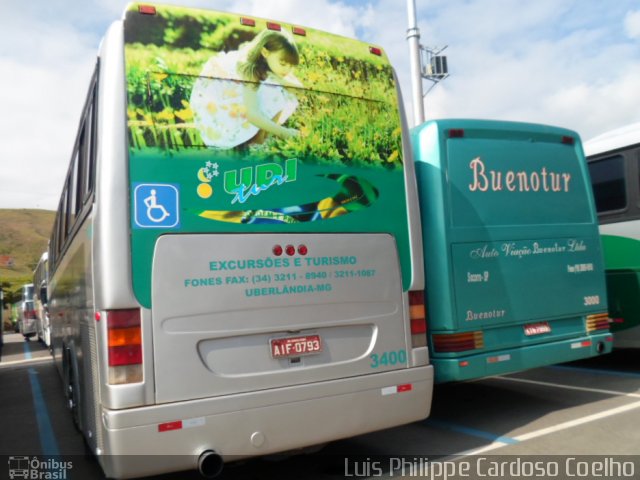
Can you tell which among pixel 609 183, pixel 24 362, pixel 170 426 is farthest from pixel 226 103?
pixel 24 362

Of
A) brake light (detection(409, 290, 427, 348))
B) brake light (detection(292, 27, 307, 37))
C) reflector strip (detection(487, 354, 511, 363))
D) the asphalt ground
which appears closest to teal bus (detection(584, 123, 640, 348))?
the asphalt ground

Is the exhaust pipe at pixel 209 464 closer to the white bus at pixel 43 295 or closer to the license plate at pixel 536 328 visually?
the license plate at pixel 536 328

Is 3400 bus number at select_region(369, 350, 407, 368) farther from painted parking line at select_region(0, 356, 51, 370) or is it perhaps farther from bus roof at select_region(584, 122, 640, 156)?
painted parking line at select_region(0, 356, 51, 370)

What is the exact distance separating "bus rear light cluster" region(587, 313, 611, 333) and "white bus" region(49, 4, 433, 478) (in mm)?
2543

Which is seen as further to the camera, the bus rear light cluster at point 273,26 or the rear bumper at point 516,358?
the rear bumper at point 516,358

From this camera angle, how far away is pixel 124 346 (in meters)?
3.69

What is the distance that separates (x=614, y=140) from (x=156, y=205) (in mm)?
6767

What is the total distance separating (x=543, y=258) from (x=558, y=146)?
135 centimetres

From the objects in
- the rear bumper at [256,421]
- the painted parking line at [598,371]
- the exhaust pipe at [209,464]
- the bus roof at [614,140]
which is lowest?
the painted parking line at [598,371]

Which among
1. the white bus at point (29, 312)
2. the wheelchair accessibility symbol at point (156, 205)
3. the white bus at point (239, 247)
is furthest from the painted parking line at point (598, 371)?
the white bus at point (29, 312)

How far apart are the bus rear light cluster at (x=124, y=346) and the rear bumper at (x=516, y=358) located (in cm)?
291

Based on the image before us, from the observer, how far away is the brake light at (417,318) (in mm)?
4840

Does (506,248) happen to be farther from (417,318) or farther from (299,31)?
(299,31)

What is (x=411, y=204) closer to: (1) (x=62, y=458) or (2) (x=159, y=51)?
(2) (x=159, y=51)
